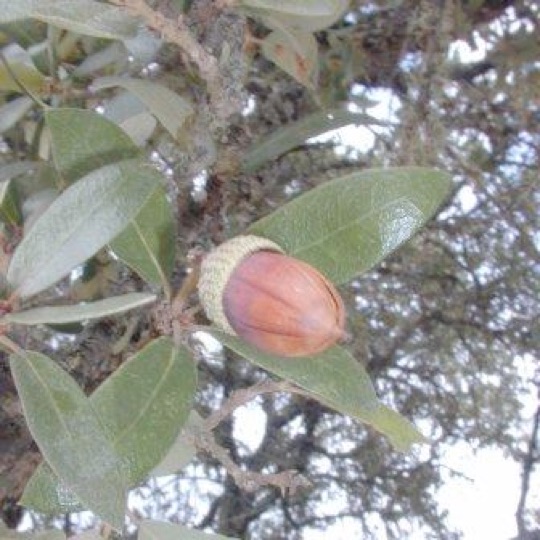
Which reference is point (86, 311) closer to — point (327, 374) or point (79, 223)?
point (79, 223)

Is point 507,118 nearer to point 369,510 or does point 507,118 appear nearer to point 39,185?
point 369,510

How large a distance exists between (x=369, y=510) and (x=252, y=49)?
1.50 m

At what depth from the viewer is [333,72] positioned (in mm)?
1671

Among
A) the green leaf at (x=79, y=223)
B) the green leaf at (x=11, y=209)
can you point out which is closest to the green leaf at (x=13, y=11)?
the green leaf at (x=79, y=223)

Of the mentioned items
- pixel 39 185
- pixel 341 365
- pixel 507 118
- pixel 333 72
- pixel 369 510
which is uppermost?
pixel 341 365

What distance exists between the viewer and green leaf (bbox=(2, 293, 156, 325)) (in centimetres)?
61

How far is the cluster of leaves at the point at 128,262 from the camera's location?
0.66 meters

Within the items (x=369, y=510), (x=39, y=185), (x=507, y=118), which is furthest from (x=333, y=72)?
(x=369, y=510)

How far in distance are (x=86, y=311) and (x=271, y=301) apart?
0.35 feet

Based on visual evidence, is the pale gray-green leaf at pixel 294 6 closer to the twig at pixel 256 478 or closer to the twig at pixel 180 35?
the twig at pixel 180 35

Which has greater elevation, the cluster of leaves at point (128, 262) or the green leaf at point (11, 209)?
the cluster of leaves at point (128, 262)

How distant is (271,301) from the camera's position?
656mm

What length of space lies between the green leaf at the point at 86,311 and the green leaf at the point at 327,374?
103 mm

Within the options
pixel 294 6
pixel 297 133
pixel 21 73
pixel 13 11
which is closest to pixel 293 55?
pixel 297 133
